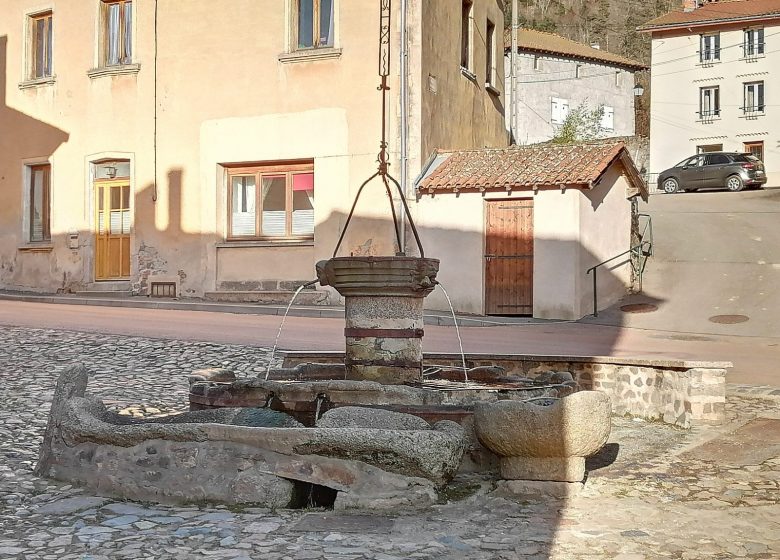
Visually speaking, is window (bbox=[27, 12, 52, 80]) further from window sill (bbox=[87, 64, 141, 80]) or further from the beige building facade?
window sill (bbox=[87, 64, 141, 80])

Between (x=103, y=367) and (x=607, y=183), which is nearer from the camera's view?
(x=103, y=367)

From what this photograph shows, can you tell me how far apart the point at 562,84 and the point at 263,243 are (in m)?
31.2

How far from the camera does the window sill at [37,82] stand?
21109mm

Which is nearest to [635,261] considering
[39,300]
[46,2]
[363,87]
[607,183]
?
[607,183]

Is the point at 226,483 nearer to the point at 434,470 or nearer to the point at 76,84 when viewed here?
the point at 434,470

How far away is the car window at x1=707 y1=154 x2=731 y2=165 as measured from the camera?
118 feet

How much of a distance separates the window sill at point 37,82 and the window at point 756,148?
114 ft

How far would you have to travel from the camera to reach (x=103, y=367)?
10469 mm

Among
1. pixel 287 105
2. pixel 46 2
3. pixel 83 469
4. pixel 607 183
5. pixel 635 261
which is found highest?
pixel 46 2

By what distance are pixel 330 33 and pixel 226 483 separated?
1449 centimetres

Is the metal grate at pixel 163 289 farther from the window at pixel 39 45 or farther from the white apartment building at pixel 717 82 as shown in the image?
the white apartment building at pixel 717 82

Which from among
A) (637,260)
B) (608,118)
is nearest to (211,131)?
(637,260)

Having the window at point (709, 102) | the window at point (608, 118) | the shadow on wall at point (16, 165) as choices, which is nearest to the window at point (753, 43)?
the window at point (709, 102)

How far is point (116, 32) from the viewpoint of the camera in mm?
20562
